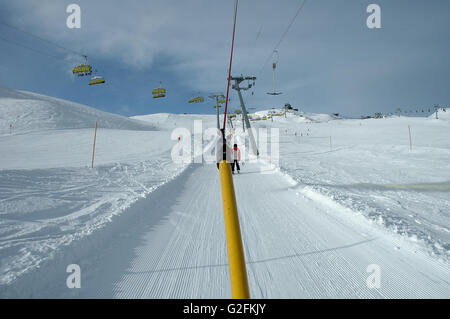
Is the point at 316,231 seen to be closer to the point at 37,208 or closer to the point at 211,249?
the point at 211,249

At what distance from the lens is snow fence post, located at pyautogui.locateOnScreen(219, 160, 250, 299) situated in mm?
1188

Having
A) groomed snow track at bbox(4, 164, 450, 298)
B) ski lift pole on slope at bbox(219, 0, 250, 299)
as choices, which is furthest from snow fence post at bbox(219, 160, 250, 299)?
groomed snow track at bbox(4, 164, 450, 298)

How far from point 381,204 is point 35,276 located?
7137 millimetres

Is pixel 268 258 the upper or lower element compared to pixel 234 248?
lower

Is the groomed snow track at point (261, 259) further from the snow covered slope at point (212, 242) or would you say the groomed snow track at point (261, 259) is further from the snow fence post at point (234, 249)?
the snow fence post at point (234, 249)

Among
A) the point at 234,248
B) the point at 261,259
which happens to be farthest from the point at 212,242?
the point at 234,248

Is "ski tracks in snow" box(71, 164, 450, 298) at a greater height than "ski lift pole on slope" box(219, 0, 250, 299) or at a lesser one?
lesser

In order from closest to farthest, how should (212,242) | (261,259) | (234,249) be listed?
(234,249), (261,259), (212,242)

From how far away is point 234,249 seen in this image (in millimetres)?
1271

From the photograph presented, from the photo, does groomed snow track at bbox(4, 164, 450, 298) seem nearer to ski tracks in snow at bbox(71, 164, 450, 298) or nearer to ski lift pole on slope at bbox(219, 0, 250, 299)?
ski tracks in snow at bbox(71, 164, 450, 298)

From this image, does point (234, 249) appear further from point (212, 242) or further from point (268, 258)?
point (212, 242)

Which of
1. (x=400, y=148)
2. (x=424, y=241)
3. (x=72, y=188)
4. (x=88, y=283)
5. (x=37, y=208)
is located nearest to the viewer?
(x=88, y=283)
